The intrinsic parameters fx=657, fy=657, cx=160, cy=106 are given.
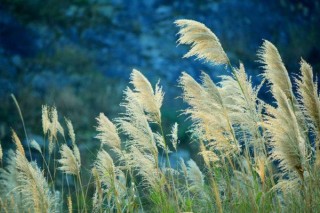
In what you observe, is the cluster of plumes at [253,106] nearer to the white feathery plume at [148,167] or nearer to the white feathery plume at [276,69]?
the white feathery plume at [276,69]

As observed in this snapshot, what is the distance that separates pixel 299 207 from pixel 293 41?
29.1 ft

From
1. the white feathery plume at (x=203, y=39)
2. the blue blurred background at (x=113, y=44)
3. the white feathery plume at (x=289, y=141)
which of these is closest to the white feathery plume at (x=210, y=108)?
the white feathery plume at (x=203, y=39)

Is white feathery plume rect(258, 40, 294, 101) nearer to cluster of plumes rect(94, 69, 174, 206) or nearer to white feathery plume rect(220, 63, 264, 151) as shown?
white feathery plume rect(220, 63, 264, 151)

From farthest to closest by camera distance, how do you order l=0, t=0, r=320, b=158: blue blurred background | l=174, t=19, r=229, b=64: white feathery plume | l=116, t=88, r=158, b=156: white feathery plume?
l=0, t=0, r=320, b=158: blue blurred background
l=116, t=88, r=158, b=156: white feathery plume
l=174, t=19, r=229, b=64: white feathery plume

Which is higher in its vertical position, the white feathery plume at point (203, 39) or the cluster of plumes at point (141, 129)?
the white feathery plume at point (203, 39)

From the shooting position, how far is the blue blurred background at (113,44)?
37.1ft

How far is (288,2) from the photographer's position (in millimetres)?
12828

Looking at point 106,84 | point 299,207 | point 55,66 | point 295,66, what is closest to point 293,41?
point 295,66

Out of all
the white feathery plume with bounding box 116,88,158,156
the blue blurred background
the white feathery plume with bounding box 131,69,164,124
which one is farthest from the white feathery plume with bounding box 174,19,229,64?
the blue blurred background

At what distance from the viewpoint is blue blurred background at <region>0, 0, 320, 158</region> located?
11320mm

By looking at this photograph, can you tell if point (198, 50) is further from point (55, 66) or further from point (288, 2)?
point (288, 2)

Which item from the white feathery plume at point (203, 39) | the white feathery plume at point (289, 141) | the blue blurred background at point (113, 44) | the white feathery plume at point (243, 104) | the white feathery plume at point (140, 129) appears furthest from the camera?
the blue blurred background at point (113, 44)

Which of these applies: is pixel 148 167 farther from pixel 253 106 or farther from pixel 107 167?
pixel 253 106

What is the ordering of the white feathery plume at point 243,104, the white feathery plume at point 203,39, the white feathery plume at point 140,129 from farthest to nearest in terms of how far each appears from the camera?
the white feathery plume at point 243,104 → the white feathery plume at point 140,129 → the white feathery plume at point 203,39
